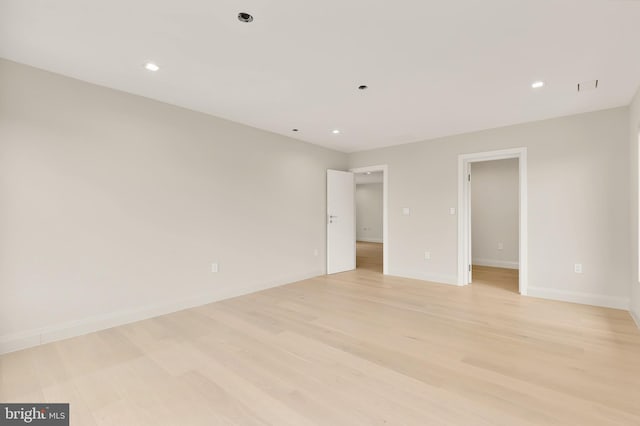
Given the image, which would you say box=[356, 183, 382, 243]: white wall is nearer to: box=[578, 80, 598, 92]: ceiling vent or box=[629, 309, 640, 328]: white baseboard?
box=[629, 309, 640, 328]: white baseboard

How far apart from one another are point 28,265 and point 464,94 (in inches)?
174

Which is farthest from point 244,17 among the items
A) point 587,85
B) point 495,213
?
point 495,213

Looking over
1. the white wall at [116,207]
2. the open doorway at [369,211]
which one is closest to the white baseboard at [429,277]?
the white wall at [116,207]

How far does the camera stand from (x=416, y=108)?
3.56 m

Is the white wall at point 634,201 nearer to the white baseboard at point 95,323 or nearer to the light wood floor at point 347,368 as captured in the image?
the light wood floor at point 347,368

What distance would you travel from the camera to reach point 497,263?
632 centimetres

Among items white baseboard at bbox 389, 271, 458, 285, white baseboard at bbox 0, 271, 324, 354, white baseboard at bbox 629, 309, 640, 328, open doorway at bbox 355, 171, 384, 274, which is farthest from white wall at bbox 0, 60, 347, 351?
open doorway at bbox 355, 171, 384, 274

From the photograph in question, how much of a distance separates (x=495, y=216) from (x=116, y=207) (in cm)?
676

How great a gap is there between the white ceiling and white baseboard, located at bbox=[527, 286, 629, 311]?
2.31 meters

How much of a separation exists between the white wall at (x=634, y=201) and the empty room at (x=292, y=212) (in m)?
0.07

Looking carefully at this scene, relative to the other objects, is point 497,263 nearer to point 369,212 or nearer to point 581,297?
point 581,297

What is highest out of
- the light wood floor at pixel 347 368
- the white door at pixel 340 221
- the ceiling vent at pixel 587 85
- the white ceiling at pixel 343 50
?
the white ceiling at pixel 343 50

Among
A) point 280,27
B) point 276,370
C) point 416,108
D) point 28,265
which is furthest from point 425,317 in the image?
point 28,265

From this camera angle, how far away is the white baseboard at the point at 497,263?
611 centimetres
